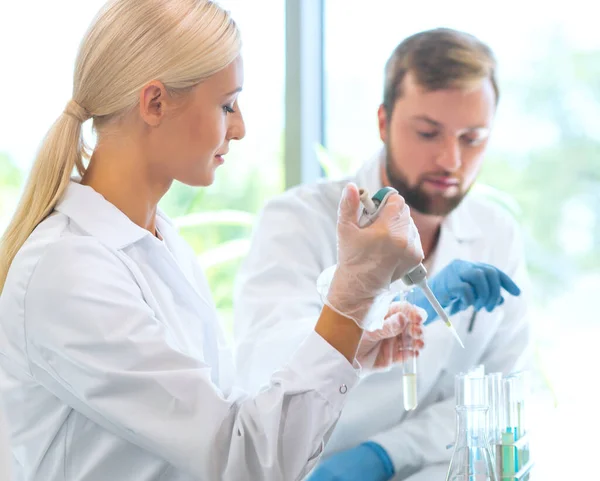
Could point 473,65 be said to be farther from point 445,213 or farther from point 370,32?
point 370,32

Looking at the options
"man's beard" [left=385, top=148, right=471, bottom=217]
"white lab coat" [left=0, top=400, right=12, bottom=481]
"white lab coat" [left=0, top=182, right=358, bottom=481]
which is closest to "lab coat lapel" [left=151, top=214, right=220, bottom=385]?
"white lab coat" [left=0, top=182, right=358, bottom=481]

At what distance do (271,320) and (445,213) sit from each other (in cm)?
59

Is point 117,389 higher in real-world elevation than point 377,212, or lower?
lower

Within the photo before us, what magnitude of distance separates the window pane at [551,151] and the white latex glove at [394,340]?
1487 millimetres

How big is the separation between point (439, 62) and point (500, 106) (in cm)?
104

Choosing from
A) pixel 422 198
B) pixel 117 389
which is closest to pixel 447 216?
pixel 422 198

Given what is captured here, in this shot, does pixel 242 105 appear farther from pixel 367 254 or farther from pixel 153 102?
pixel 367 254

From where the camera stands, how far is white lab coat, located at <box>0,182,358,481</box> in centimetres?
132

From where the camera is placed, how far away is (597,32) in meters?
3.10

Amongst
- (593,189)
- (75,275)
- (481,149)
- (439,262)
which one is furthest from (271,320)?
(593,189)

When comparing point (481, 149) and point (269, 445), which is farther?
point (481, 149)

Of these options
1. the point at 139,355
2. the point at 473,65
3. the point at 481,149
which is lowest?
the point at 139,355

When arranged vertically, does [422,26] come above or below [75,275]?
above

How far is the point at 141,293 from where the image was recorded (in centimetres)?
146
